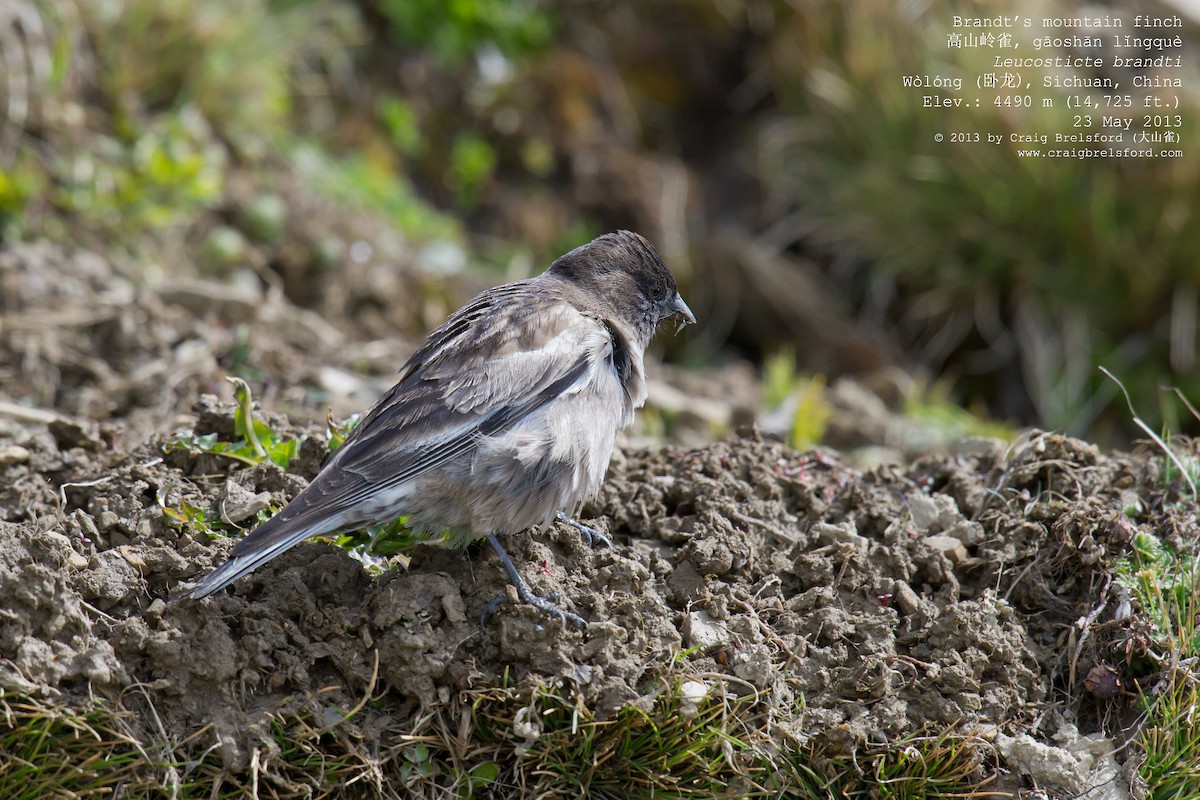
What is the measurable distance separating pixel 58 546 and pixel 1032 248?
6.12 metres

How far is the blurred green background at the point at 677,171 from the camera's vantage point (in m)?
6.71

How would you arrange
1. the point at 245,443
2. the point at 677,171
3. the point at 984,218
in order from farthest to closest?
the point at 677,171 → the point at 984,218 → the point at 245,443

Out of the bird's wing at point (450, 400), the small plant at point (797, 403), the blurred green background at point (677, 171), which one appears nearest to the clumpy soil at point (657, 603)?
the bird's wing at point (450, 400)

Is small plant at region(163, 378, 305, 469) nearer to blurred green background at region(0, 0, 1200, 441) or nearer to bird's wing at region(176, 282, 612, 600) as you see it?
bird's wing at region(176, 282, 612, 600)

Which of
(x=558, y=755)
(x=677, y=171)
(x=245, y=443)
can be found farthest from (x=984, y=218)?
(x=558, y=755)

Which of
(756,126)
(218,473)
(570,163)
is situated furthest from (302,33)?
(218,473)

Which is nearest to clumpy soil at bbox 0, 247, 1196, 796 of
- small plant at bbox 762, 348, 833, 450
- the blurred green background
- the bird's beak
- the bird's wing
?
the bird's wing

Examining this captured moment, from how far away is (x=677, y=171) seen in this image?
8609 mm

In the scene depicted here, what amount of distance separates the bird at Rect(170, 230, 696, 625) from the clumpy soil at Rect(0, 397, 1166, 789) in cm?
14

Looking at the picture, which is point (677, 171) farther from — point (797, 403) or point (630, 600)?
point (630, 600)

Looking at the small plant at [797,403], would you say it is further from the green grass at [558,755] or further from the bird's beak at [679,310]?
the green grass at [558,755]

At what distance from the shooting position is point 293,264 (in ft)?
22.1

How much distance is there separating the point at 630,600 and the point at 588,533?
39cm

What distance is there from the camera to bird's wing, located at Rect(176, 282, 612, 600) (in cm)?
330
